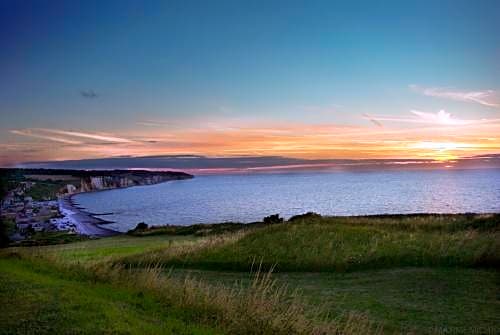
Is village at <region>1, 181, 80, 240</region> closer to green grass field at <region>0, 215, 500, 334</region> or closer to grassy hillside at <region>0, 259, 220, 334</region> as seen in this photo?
green grass field at <region>0, 215, 500, 334</region>

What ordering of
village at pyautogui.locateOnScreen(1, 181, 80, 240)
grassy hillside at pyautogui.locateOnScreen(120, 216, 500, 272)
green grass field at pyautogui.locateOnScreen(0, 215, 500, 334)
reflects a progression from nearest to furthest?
green grass field at pyautogui.locateOnScreen(0, 215, 500, 334) < grassy hillside at pyautogui.locateOnScreen(120, 216, 500, 272) < village at pyautogui.locateOnScreen(1, 181, 80, 240)

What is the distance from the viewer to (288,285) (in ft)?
53.7

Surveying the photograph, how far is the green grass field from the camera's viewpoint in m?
8.30

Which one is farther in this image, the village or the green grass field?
the village

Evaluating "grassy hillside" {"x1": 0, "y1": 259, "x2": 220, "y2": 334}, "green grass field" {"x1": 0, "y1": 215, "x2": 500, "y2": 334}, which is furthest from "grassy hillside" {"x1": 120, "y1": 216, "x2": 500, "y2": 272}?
"grassy hillside" {"x1": 0, "y1": 259, "x2": 220, "y2": 334}

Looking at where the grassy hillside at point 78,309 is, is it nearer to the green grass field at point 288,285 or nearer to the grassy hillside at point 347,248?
the green grass field at point 288,285

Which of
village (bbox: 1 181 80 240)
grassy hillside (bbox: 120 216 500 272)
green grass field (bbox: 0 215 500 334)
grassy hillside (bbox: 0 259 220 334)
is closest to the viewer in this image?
grassy hillside (bbox: 0 259 220 334)

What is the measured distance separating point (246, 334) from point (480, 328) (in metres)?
5.71

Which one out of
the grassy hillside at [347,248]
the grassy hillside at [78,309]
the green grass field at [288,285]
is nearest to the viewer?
the grassy hillside at [78,309]

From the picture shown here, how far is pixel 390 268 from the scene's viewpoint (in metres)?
19.0

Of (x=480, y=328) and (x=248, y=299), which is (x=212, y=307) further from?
(x=480, y=328)

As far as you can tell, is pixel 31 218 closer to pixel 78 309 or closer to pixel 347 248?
pixel 347 248

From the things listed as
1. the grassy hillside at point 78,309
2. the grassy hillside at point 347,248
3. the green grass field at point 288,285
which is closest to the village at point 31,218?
the grassy hillside at point 347,248

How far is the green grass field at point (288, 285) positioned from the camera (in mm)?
8305
